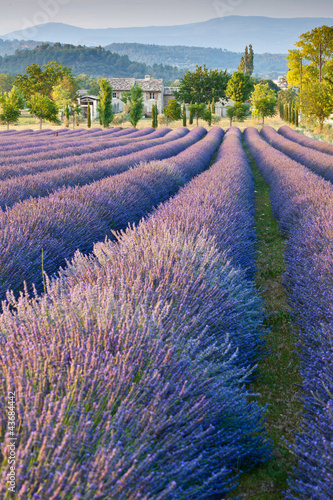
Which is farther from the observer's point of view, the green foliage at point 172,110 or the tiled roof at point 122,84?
the tiled roof at point 122,84

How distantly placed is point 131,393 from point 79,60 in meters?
196

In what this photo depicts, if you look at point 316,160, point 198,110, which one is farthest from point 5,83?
point 316,160

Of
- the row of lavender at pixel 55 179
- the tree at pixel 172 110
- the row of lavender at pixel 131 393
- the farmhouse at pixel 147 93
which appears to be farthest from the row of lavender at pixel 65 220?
the farmhouse at pixel 147 93

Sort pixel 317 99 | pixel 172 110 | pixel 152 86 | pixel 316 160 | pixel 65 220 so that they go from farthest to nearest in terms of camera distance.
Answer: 1. pixel 152 86
2. pixel 172 110
3. pixel 317 99
4. pixel 316 160
5. pixel 65 220

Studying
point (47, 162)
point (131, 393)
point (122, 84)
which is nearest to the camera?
point (131, 393)

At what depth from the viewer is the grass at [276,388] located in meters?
1.81

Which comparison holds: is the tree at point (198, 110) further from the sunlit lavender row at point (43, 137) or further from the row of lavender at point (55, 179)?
the row of lavender at point (55, 179)

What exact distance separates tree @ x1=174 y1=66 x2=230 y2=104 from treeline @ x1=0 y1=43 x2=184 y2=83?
403ft

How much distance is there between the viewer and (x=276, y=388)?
2553mm

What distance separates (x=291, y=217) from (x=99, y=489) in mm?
4967

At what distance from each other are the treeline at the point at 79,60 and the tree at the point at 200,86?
122742 millimetres

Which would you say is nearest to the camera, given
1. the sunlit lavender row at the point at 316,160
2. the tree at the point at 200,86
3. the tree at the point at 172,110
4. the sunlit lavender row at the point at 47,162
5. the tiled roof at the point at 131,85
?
the sunlit lavender row at the point at 47,162

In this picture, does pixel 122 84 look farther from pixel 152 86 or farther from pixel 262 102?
pixel 262 102

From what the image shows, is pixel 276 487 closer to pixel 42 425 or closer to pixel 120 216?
pixel 42 425
